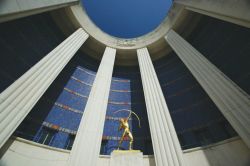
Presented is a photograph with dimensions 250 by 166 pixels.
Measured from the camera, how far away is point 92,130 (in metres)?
7.70

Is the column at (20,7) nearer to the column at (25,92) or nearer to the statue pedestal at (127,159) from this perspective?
the column at (25,92)

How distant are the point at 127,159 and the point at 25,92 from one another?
514cm

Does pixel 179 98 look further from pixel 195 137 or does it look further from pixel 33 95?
pixel 33 95

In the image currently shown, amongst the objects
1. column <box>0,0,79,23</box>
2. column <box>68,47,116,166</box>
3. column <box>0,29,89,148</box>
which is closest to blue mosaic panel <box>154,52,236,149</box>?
column <box>68,47,116,166</box>

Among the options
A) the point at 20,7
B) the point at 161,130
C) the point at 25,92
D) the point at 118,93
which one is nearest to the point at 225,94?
the point at 161,130

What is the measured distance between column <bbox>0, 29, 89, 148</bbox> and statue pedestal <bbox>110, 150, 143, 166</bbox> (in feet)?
13.1

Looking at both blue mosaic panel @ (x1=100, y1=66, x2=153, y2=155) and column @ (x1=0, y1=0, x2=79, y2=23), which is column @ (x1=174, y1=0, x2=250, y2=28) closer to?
blue mosaic panel @ (x1=100, y1=66, x2=153, y2=155)

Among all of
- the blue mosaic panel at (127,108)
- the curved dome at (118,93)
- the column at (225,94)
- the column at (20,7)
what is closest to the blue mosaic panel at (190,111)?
the curved dome at (118,93)

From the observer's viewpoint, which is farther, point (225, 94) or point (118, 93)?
point (118, 93)

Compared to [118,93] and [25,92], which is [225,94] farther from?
[25,92]

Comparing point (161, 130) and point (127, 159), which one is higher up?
point (161, 130)

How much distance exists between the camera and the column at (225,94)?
255 inches

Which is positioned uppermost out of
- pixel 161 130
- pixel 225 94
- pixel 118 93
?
pixel 118 93

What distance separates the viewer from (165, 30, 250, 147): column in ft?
21.2
